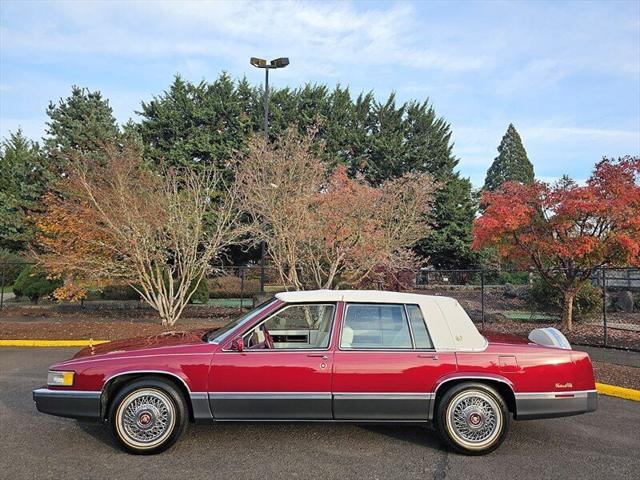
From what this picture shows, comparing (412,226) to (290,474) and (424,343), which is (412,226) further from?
(290,474)

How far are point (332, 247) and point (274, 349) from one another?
8.75 meters

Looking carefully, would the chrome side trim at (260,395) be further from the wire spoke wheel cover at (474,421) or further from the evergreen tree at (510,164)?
the evergreen tree at (510,164)

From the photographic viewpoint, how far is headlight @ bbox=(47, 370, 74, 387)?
4520 millimetres

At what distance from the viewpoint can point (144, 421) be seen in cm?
446

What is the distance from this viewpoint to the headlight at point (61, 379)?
14.8 feet

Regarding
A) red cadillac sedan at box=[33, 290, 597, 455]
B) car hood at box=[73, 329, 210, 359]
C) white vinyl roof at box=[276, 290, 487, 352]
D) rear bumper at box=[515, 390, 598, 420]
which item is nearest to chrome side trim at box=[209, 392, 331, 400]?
red cadillac sedan at box=[33, 290, 597, 455]

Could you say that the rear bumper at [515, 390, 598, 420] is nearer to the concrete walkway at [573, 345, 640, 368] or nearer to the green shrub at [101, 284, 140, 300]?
the concrete walkway at [573, 345, 640, 368]

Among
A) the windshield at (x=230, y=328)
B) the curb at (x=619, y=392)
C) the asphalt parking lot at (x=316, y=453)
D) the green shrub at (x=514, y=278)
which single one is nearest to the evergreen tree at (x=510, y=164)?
the green shrub at (x=514, y=278)

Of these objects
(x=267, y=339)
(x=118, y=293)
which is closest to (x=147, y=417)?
(x=267, y=339)

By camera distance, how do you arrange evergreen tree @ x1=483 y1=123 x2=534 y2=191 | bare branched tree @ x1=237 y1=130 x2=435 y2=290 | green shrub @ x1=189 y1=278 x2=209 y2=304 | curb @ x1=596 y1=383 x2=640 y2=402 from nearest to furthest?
curb @ x1=596 y1=383 x2=640 y2=402 → bare branched tree @ x1=237 y1=130 x2=435 y2=290 → green shrub @ x1=189 y1=278 x2=209 y2=304 → evergreen tree @ x1=483 y1=123 x2=534 y2=191

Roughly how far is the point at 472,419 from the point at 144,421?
2968 millimetres

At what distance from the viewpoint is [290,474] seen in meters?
4.03

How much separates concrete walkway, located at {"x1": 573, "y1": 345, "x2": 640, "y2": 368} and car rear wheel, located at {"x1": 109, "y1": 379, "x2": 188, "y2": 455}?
7738mm

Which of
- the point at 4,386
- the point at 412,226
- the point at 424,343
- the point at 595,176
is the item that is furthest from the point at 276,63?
the point at 424,343
